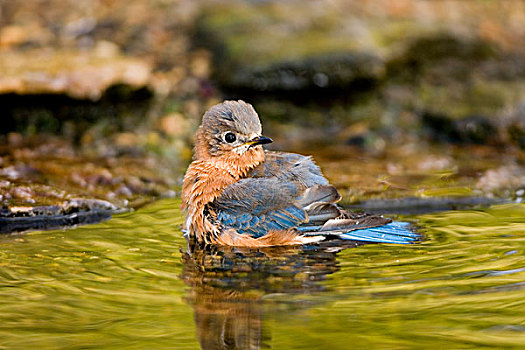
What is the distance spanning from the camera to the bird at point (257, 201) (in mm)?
5633

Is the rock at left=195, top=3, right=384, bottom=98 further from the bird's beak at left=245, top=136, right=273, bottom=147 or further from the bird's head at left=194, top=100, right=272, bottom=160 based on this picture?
the bird's beak at left=245, top=136, right=273, bottom=147

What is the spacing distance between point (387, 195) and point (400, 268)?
1858 mm

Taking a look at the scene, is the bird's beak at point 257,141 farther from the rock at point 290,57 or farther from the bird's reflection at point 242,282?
the rock at point 290,57

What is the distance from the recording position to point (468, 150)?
8547 millimetres

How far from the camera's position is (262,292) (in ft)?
15.3

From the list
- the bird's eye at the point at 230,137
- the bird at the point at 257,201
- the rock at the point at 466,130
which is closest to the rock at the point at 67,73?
the bird at the point at 257,201

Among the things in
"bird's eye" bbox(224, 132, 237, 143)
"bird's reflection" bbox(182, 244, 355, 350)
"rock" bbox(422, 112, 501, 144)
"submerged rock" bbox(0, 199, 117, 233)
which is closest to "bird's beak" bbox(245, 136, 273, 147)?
"bird's eye" bbox(224, 132, 237, 143)

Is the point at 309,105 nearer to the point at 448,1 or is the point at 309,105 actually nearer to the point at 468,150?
the point at 468,150

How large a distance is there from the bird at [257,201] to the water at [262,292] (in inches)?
5.5

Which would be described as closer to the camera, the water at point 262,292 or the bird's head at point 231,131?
the water at point 262,292

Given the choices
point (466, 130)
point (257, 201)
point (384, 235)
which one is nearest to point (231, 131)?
point (257, 201)

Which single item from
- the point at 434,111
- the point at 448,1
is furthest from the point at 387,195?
the point at 448,1

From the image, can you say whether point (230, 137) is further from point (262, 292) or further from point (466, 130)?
point (466, 130)

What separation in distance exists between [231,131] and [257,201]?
0.70 metres
